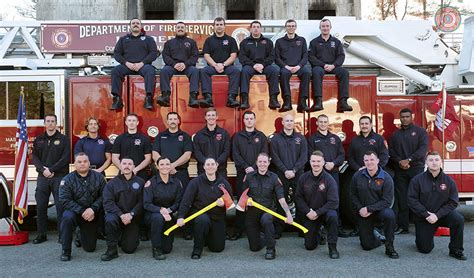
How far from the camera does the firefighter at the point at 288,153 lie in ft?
26.7

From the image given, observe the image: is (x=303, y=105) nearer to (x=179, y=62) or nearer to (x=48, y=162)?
(x=179, y=62)

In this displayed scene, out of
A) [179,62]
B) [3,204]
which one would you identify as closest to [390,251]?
[179,62]

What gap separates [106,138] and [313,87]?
3.53 meters

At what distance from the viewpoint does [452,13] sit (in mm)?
10953

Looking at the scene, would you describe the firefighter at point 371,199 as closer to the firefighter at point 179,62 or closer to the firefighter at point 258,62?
the firefighter at point 258,62

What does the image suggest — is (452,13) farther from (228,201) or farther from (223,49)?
(228,201)

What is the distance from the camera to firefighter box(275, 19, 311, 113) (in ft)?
28.3

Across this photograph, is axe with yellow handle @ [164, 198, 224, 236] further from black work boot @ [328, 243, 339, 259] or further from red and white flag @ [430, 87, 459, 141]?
red and white flag @ [430, 87, 459, 141]

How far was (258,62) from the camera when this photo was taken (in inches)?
349

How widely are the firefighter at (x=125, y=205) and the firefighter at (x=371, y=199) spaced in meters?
3.15

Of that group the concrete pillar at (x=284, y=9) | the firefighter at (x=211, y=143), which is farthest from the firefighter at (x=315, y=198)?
the concrete pillar at (x=284, y=9)

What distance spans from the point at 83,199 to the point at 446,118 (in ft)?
20.3

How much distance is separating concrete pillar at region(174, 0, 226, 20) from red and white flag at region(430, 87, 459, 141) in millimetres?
13421

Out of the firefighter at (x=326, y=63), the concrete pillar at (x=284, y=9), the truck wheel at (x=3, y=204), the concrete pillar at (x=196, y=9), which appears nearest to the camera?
the truck wheel at (x=3, y=204)
